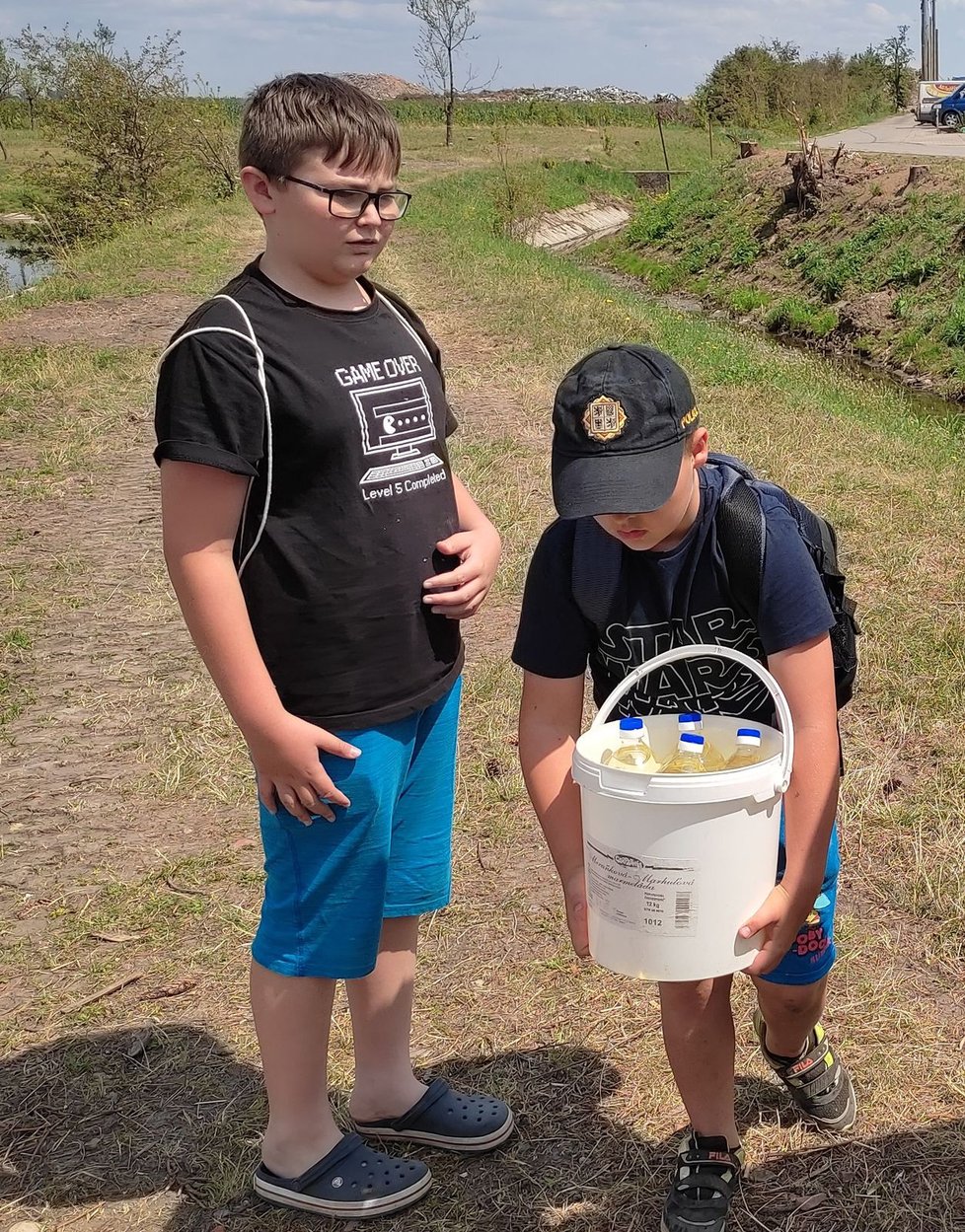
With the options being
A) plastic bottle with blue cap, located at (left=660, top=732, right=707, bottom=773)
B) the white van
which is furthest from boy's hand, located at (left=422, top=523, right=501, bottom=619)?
the white van

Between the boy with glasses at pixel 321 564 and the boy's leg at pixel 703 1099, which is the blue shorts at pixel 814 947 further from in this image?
the boy with glasses at pixel 321 564

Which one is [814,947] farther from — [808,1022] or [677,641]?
[677,641]

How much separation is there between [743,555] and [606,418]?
0.89 ft

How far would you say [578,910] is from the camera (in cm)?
174

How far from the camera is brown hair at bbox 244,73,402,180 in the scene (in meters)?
1.71

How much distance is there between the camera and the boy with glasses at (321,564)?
5.56ft

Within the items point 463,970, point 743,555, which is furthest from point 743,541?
point 463,970

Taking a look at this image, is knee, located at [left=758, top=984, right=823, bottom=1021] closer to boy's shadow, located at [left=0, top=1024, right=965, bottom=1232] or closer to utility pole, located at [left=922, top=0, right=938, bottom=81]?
boy's shadow, located at [left=0, top=1024, right=965, bottom=1232]

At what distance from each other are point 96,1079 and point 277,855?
90cm

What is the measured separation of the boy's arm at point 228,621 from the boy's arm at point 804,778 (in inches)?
26.0

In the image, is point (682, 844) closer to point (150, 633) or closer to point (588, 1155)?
point (588, 1155)

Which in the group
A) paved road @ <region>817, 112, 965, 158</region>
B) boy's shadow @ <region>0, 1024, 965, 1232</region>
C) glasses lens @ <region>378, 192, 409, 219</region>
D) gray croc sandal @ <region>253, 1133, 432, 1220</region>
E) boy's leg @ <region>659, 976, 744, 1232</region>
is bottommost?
boy's shadow @ <region>0, 1024, 965, 1232</region>

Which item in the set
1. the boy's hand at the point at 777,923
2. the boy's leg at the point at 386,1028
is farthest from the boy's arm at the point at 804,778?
the boy's leg at the point at 386,1028

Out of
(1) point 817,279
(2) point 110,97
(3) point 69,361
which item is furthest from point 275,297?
(2) point 110,97
